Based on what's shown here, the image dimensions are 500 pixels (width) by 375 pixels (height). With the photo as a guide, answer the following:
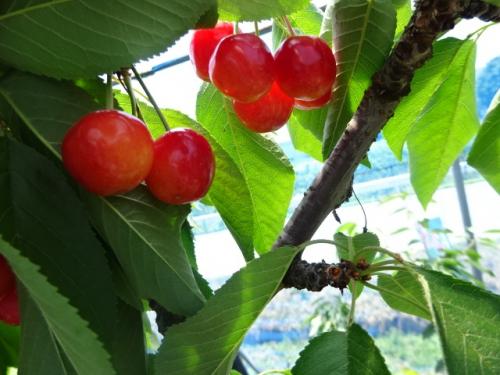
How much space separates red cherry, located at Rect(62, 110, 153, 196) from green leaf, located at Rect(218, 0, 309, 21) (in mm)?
146

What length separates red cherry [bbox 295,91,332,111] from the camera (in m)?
0.56

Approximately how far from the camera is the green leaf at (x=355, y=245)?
1.92 feet

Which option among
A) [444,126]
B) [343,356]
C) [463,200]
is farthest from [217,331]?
[463,200]

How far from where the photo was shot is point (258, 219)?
2.29ft

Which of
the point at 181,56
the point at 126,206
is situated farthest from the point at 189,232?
the point at 181,56

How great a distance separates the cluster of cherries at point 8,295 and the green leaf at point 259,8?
27 cm

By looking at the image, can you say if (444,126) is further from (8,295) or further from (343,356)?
(8,295)

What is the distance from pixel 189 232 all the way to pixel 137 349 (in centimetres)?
16

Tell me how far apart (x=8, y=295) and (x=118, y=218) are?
0.34ft

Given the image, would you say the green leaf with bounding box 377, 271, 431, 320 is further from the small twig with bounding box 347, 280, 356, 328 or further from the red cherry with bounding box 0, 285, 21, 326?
the red cherry with bounding box 0, 285, 21, 326

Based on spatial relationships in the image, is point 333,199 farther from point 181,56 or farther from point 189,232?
point 181,56

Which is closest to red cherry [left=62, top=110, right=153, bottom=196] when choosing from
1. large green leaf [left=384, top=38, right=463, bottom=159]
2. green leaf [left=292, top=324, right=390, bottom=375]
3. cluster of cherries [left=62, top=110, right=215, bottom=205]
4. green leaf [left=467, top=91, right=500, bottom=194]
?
cluster of cherries [left=62, top=110, right=215, bottom=205]

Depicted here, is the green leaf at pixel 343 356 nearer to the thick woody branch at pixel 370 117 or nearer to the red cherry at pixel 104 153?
the thick woody branch at pixel 370 117

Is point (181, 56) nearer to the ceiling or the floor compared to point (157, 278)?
nearer to the ceiling
